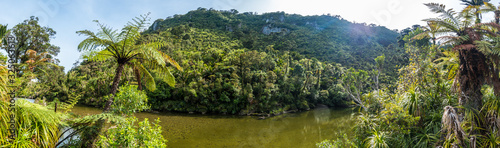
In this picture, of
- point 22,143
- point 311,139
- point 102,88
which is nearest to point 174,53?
point 102,88

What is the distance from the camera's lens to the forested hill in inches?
2268

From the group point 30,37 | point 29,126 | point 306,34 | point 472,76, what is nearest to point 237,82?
point 30,37

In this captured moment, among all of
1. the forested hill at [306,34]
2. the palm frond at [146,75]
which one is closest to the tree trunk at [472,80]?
the palm frond at [146,75]

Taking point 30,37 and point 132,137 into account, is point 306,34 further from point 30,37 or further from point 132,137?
point 132,137

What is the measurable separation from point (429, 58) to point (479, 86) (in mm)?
2745

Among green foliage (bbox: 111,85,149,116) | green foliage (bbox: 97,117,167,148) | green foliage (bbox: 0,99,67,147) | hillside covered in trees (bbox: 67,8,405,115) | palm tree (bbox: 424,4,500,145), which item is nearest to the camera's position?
green foliage (bbox: 0,99,67,147)

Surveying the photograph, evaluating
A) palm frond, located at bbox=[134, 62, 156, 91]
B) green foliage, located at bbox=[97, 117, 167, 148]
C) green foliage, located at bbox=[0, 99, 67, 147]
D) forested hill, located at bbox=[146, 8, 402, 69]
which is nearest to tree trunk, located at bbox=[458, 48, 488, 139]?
green foliage, located at bbox=[97, 117, 167, 148]

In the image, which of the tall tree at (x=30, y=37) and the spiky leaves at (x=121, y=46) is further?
the tall tree at (x=30, y=37)

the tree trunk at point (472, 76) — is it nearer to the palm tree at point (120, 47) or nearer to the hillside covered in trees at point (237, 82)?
the palm tree at point (120, 47)

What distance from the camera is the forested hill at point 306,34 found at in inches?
2268

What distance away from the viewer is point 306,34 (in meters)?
77.8

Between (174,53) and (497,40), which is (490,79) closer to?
(497,40)

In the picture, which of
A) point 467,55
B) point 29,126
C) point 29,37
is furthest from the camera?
point 29,37

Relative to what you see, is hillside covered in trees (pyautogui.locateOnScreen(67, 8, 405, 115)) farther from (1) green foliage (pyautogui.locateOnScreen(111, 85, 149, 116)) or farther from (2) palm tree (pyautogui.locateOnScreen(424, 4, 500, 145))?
(2) palm tree (pyautogui.locateOnScreen(424, 4, 500, 145))
